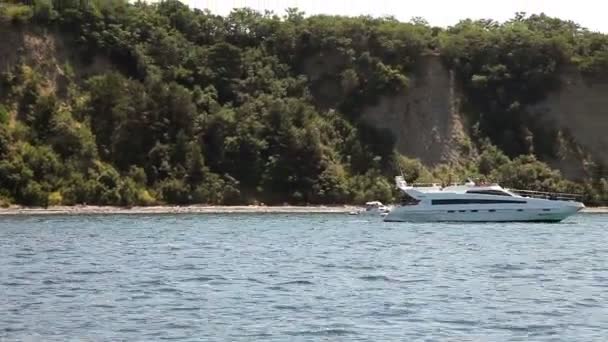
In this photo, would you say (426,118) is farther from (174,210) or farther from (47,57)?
(47,57)

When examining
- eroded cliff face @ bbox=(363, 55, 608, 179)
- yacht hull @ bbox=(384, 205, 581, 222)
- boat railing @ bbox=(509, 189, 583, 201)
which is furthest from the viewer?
eroded cliff face @ bbox=(363, 55, 608, 179)

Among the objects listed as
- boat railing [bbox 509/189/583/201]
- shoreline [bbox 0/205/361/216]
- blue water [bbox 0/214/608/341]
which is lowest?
blue water [bbox 0/214/608/341]

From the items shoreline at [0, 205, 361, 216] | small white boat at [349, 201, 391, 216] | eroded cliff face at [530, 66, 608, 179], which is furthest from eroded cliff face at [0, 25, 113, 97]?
eroded cliff face at [530, 66, 608, 179]

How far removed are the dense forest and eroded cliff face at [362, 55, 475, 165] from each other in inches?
43.4

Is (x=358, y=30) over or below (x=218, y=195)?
over

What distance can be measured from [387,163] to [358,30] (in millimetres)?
14725

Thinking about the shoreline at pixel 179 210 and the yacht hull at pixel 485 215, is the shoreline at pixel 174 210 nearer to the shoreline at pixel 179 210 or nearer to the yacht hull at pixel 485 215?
the shoreline at pixel 179 210

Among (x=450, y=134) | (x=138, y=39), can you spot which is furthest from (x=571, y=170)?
(x=138, y=39)

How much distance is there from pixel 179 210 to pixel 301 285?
203 ft

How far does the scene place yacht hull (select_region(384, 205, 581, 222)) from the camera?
8938 centimetres

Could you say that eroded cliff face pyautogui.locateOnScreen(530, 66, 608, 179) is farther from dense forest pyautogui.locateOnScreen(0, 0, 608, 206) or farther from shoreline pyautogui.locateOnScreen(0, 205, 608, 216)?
shoreline pyautogui.locateOnScreen(0, 205, 608, 216)

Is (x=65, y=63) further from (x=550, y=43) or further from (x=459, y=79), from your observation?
(x=550, y=43)

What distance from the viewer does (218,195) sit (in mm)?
110812

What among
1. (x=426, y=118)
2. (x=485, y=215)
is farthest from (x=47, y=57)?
(x=485, y=215)
